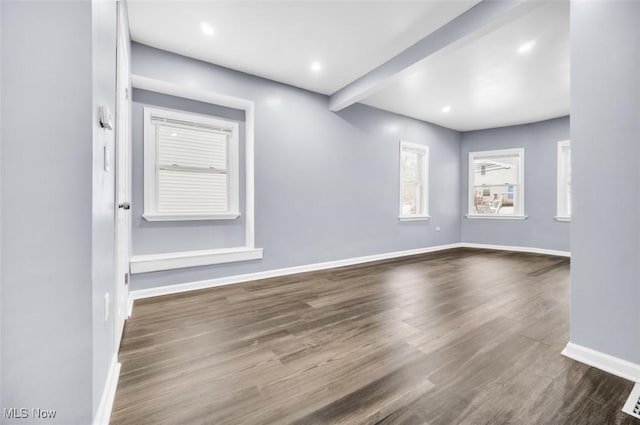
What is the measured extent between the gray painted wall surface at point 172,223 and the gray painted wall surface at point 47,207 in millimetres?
2318

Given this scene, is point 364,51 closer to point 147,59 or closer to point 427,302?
point 147,59

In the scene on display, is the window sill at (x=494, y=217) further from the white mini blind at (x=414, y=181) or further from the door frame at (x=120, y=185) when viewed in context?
the door frame at (x=120, y=185)

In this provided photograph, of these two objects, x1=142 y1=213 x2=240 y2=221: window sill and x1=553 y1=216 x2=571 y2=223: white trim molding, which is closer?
x1=142 y1=213 x2=240 y2=221: window sill

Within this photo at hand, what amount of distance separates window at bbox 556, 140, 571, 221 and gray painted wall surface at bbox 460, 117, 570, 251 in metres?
0.08

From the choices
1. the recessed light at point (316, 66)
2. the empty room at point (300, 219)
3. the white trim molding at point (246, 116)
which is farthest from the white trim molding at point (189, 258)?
the recessed light at point (316, 66)

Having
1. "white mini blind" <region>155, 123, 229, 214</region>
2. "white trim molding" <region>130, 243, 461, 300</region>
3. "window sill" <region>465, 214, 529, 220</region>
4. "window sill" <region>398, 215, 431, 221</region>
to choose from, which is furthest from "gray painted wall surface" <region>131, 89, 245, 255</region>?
"window sill" <region>465, 214, 529, 220</region>

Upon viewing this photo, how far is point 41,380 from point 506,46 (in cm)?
434

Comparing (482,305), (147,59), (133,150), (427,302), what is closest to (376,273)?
(427,302)

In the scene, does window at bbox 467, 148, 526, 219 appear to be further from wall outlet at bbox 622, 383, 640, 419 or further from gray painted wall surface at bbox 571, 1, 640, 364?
wall outlet at bbox 622, 383, 640, 419

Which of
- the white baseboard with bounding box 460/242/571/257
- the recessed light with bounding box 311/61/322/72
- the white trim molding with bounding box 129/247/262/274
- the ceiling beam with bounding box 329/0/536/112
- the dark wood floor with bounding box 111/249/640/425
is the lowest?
the dark wood floor with bounding box 111/249/640/425

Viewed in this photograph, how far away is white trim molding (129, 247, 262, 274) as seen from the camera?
2.81 meters

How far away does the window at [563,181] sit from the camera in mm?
5215

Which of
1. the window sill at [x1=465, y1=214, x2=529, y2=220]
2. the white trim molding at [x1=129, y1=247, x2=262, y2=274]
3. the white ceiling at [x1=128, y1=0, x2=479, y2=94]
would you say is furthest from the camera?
the window sill at [x1=465, y1=214, x2=529, y2=220]

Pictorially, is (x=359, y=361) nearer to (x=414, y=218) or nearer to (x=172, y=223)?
(x=172, y=223)
